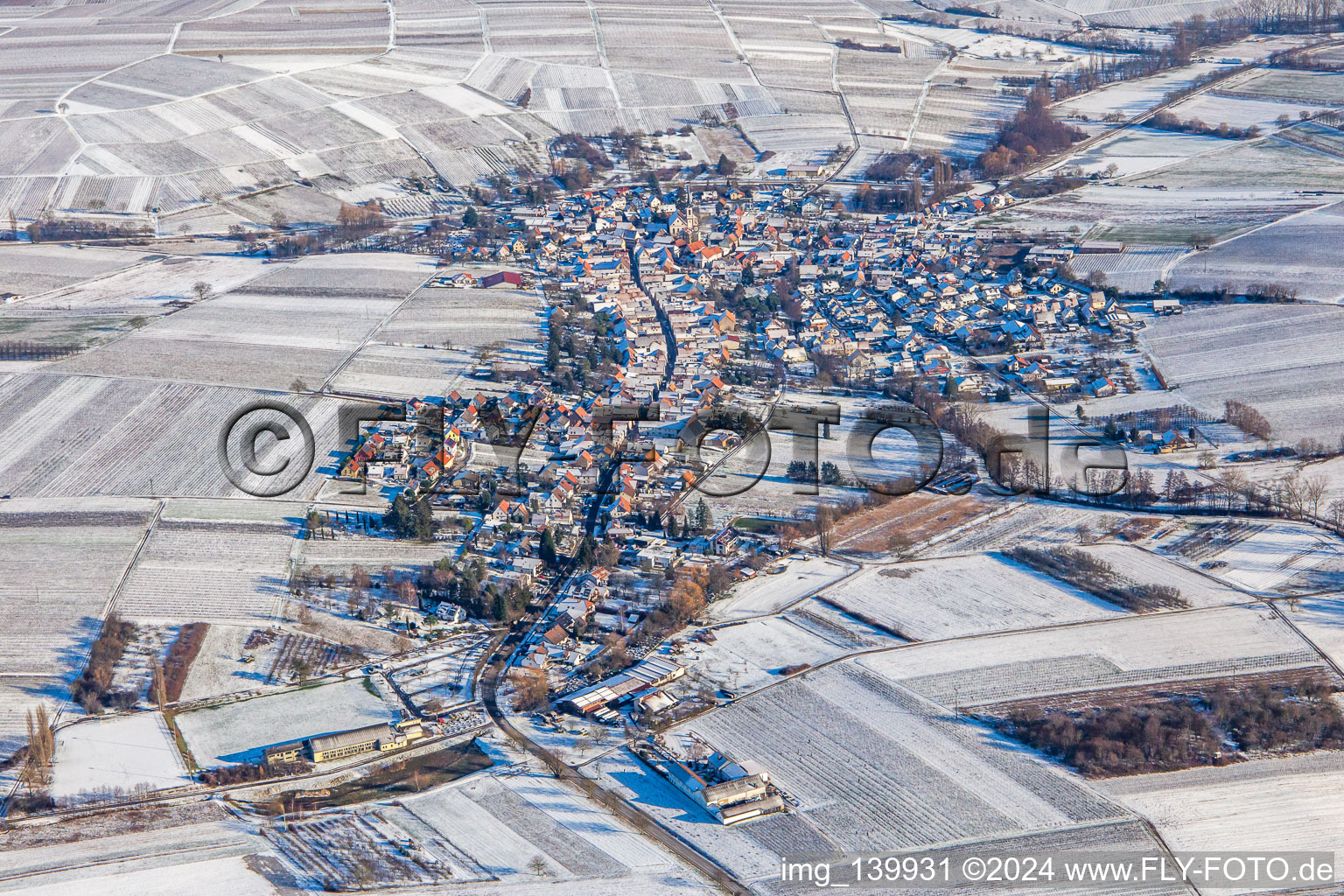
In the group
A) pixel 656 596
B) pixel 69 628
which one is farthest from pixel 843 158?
pixel 69 628

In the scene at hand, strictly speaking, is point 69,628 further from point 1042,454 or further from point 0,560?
point 1042,454

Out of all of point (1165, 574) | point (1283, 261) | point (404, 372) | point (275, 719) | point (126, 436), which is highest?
point (1283, 261)

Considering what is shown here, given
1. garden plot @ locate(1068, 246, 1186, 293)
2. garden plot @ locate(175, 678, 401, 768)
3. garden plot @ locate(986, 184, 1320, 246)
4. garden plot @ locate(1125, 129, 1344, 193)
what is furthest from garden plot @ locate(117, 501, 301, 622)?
garden plot @ locate(1125, 129, 1344, 193)

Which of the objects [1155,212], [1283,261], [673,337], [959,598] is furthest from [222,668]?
[1155,212]

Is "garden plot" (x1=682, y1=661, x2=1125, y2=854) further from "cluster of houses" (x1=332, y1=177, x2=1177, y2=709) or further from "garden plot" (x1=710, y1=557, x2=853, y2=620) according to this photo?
"cluster of houses" (x1=332, y1=177, x2=1177, y2=709)

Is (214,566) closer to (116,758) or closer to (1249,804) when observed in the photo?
(116,758)

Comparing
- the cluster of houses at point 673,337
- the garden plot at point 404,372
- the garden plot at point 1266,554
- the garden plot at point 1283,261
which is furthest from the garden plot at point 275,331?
the garden plot at point 1283,261

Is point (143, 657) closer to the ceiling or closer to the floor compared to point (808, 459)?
closer to the floor
